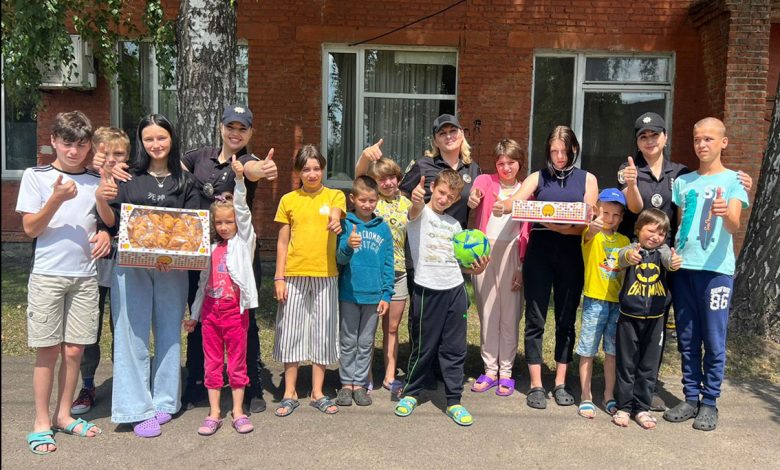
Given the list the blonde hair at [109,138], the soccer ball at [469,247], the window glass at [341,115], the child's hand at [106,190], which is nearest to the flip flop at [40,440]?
the child's hand at [106,190]

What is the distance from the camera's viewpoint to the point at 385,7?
30.0 feet

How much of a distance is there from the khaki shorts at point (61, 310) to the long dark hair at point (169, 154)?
784mm

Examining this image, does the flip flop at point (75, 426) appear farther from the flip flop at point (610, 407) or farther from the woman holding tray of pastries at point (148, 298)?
the flip flop at point (610, 407)

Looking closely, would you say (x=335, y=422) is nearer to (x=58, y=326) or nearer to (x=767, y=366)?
(x=58, y=326)

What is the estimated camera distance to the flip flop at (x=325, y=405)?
4211 millimetres

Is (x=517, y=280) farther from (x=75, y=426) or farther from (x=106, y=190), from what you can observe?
(x=75, y=426)

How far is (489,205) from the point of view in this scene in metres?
4.57

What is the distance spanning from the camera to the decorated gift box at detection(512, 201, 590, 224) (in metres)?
4.13

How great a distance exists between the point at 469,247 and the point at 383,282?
67 centimetres

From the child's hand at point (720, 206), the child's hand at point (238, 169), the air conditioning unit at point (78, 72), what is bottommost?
the child's hand at point (720, 206)

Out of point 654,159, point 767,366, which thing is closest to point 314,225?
point 654,159

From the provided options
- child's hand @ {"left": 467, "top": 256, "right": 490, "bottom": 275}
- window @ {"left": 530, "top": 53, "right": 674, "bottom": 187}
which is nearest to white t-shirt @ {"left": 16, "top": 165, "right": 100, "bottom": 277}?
child's hand @ {"left": 467, "top": 256, "right": 490, "bottom": 275}

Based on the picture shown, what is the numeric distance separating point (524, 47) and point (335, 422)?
7.03m

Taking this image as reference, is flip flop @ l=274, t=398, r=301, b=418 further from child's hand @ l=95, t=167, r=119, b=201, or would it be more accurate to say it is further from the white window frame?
the white window frame
